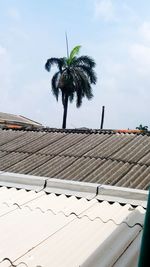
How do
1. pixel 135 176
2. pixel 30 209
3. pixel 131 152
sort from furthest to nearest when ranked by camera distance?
1. pixel 131 152
2. pixel 135 176
3. pixel 30 209

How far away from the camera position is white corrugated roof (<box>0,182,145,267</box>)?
315cm

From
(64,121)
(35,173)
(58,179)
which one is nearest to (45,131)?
(35,173)

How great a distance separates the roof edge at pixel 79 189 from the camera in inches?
166

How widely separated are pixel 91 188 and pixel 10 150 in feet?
10.6

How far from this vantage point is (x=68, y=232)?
143 inches

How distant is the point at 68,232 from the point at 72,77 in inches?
1031

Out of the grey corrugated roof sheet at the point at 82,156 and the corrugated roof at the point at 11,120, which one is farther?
the corrugated roof at the point at 11,120

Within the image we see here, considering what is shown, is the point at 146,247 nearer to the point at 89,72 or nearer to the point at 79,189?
the point at 79,189

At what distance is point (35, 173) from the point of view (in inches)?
226

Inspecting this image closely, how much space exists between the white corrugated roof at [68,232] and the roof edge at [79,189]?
0.34ft

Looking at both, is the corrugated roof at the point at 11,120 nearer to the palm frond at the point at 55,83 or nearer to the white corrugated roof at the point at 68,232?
the palm frond at the point at 55,83

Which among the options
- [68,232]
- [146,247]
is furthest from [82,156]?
[146,247]

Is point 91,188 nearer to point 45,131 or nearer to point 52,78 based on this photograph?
point 45,131

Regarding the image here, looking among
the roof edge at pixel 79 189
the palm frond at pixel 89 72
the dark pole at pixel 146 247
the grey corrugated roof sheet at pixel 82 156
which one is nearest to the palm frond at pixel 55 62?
the palm frond at pixel 89 72
